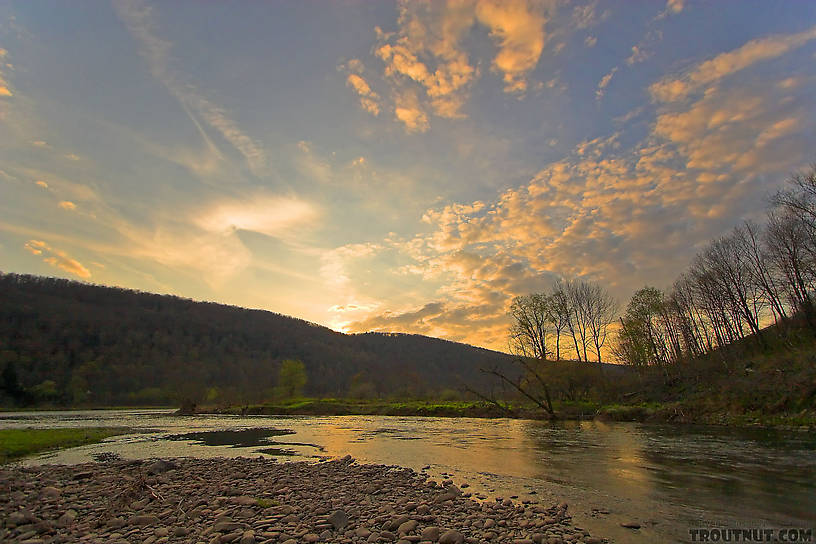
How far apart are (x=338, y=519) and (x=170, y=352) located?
179 meters

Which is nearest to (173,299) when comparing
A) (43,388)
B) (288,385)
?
(43,388)

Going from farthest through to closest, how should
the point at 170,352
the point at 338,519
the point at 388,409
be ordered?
the point at 170,352, the point at 388,409, the point at 338,519

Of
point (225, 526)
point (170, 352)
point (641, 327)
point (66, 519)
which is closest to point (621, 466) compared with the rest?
point (225, 526)

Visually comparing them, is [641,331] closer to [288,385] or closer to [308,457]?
[308,457]

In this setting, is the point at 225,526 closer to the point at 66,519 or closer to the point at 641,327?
the point at 66,519

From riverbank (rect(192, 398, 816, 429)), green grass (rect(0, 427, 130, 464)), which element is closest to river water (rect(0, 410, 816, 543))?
green grass (rect(0, 427, 130, 464))

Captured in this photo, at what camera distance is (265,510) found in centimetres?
994

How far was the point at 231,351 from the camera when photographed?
6703 inches

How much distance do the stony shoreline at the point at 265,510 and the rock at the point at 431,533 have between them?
2cm

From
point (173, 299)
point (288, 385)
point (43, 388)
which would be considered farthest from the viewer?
point (173, 299)

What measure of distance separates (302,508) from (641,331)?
59.9m

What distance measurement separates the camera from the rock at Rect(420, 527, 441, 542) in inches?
304

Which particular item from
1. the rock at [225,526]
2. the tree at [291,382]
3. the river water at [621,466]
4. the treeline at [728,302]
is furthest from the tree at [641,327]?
the tree at [291,382]

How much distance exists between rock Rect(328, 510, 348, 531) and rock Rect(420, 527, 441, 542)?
1.85m
